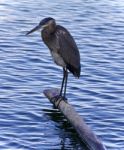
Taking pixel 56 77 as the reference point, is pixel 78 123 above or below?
above

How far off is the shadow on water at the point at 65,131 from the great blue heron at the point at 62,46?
385mm

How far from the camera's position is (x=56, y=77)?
15906 mm

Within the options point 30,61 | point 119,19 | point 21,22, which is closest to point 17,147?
point 30,61

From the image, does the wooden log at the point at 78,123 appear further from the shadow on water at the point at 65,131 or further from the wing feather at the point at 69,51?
the wing feather at the point at 69,51

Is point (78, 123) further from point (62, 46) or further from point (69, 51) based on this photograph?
point (62, 46)

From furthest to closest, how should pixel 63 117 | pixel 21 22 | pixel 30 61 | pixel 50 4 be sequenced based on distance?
pixel 50 4 → pixel 21 22 → pixel 30 61 → pixel 63 117

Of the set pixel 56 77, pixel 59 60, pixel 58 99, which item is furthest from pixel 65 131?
pixel 56 77

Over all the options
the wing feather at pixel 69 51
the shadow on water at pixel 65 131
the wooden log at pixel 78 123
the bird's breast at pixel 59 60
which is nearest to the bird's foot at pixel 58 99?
the wooden log at pixel 78 123

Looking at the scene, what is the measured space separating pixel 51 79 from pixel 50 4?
26.2 ft

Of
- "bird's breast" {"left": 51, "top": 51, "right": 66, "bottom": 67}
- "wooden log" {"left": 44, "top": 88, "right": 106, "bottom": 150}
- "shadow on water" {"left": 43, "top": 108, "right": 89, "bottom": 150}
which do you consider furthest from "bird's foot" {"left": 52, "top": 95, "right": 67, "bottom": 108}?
"bird's breast" {"left": 51, "top": 51, "right": 66, "bottom": 67}

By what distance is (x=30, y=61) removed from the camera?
17.1 meters

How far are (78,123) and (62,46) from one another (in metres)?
2.10

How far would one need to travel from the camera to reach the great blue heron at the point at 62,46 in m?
13.6

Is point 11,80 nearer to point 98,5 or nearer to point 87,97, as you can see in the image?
point 87,97
